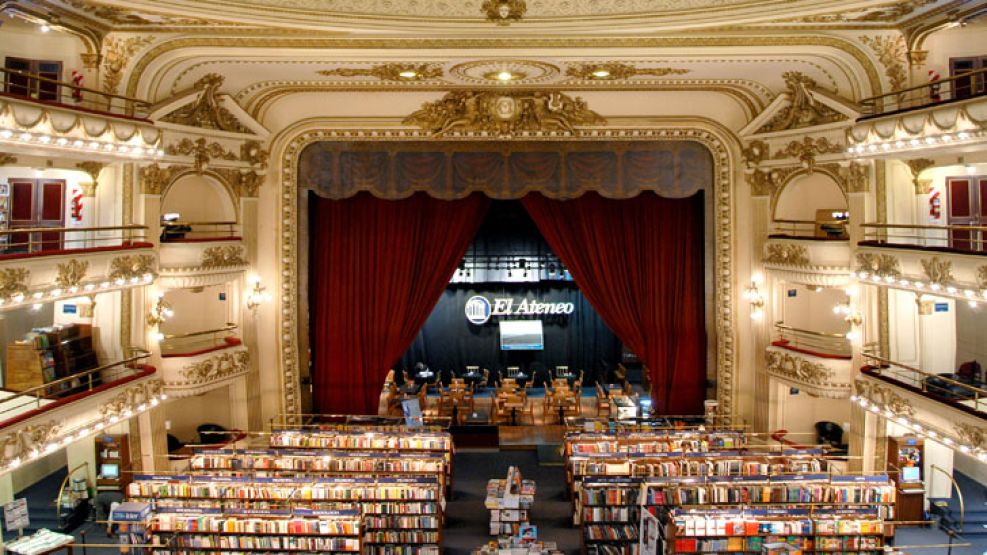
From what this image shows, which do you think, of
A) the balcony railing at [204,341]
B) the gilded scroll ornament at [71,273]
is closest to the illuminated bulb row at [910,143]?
the balcony railing at [204,341]

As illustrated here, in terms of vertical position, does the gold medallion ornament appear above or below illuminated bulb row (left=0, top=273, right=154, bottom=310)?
above

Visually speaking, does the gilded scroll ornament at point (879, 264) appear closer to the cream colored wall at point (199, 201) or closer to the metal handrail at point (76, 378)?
the cream colored wall at point (199, 201)

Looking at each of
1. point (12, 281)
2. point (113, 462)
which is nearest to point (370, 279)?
point (113, 462)

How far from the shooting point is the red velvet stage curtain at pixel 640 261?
15.8m

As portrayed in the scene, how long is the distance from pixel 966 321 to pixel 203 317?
14.2 meters

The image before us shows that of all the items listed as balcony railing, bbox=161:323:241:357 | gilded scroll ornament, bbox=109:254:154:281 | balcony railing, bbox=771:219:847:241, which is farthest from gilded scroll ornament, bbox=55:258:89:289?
balcony railing, bbox=771:219:847:241

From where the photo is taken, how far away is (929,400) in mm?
10109

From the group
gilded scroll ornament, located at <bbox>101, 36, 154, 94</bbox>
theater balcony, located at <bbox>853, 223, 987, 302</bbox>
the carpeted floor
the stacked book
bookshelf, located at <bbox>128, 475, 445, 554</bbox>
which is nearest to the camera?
theater balcony, located at <bbox>853, 223, 987, 302</bbox>

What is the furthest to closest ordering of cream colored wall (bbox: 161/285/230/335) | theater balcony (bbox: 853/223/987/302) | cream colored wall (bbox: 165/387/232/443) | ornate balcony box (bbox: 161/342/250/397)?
cream colored wall (bbox: 165/387/232/443) < cream colored wall (bbox: 161/285/230/335) < ornate balcony box (bbox: 161/342/250/397) < theater balcony (bbox: 853/223/987/302)

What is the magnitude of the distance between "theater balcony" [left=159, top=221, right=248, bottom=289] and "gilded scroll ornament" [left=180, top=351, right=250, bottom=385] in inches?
51.8

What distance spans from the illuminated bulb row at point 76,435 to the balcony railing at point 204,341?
4.18 ft

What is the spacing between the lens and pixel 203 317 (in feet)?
49.4

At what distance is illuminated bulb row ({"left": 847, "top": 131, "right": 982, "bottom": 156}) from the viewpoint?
9.70 meters

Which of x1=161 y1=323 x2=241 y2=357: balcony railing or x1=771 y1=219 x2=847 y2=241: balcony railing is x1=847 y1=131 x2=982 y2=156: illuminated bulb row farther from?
x1=161 y1=323 x2=241 y2=357: balcony railing
